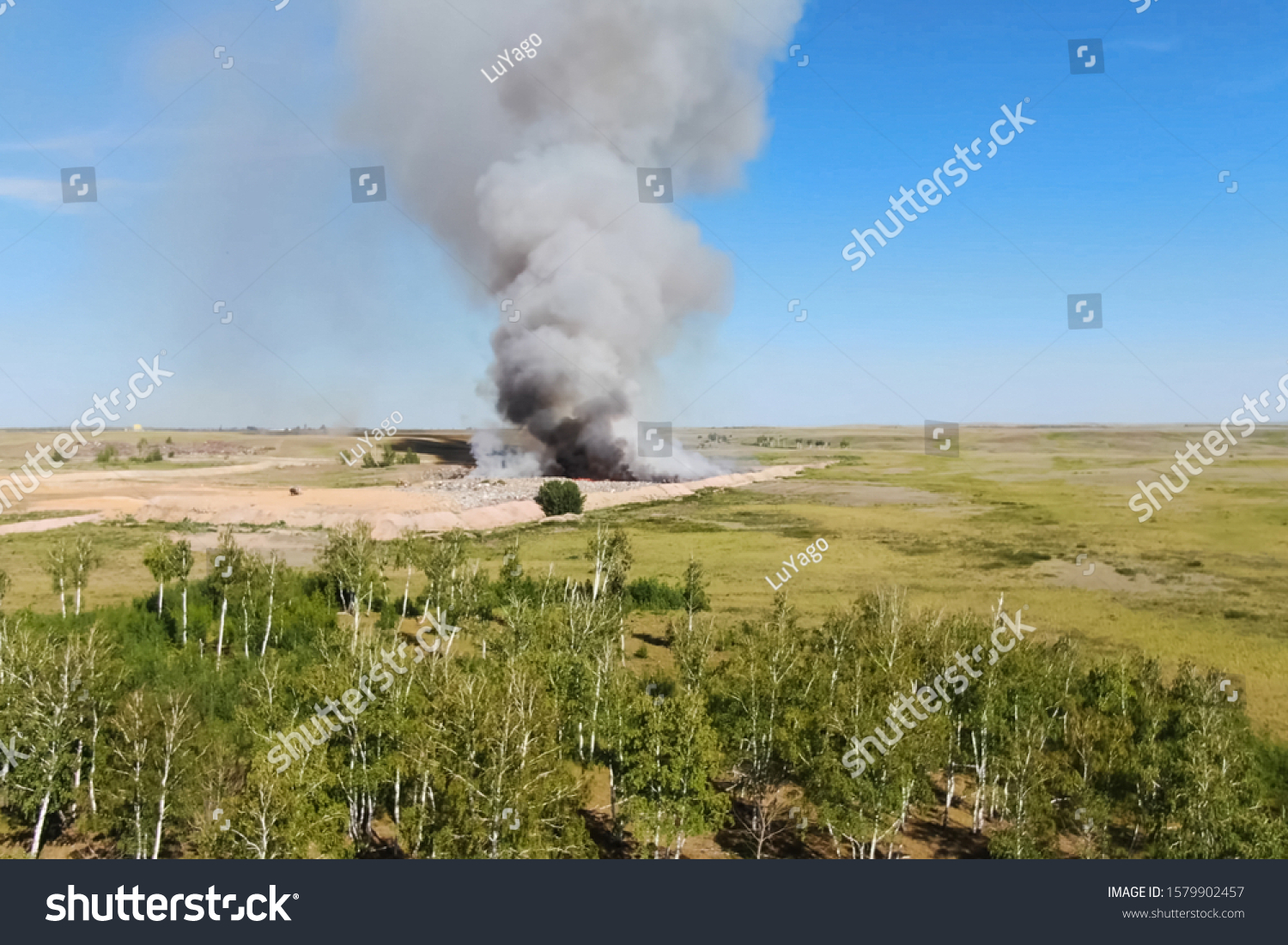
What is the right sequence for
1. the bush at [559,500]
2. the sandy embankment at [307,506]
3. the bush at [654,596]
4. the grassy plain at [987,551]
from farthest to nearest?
the bush at [559,500]
the sandy embankment at [307,506]
the bush at [654,596]
the grassy plain at [987,551]

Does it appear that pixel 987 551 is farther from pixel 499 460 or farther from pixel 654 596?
pixel 499 460

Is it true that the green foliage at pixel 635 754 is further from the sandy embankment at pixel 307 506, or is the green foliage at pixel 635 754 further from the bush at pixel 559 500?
the bush at pixel 559 500

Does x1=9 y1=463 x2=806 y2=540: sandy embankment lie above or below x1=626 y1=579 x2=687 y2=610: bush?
above

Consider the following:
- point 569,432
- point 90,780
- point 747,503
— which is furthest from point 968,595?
point 569,432

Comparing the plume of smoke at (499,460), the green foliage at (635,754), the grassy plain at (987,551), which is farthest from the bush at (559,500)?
the green foliage at (635,754)

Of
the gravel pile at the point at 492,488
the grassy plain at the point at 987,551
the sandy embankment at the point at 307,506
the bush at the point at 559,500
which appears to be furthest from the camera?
the gravel pile at the point at 492,488

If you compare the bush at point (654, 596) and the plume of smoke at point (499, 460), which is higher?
the plume of smoke at point (499, 460)

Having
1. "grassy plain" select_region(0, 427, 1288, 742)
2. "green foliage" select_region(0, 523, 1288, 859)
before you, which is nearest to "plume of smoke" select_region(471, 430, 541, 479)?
"grassy plain" select_region(0, 427, 1288, 742)

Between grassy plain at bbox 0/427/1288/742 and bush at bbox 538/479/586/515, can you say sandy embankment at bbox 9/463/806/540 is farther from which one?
grassy plain at bbox 0/427/1288/742

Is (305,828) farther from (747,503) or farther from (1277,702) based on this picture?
(747,503)

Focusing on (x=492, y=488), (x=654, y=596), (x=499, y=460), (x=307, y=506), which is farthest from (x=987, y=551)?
(x=499, y=460)

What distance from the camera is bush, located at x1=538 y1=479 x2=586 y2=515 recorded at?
272 feet

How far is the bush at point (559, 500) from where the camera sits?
8294 centimetres

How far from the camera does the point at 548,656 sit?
94.3 feet
